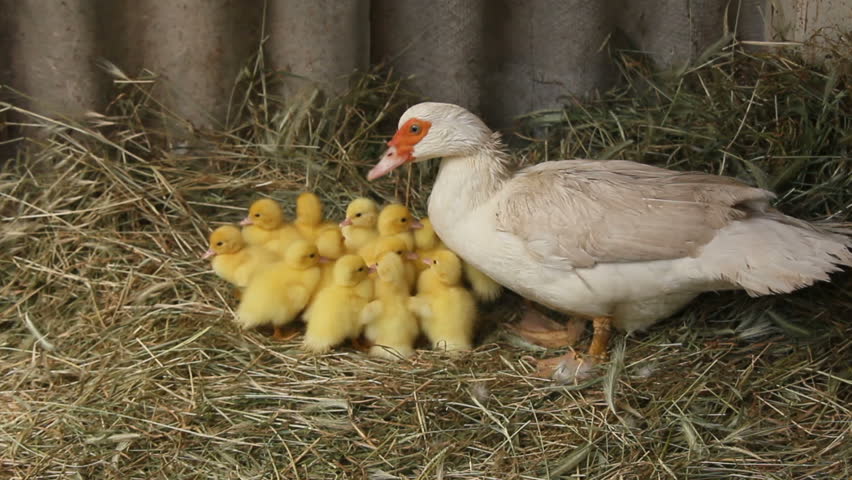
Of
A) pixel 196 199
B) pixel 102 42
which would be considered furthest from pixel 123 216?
pixel 102 42

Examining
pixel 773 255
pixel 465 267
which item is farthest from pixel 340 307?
pixel 773 255

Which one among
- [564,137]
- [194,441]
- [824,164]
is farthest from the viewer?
[564,137]

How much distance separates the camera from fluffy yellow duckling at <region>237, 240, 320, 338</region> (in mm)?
3328

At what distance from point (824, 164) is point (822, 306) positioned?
0.61m

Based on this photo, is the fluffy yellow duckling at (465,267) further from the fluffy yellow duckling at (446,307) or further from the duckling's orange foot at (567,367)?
the duckling's orange foot at (567,367)

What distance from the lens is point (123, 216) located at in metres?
3.98

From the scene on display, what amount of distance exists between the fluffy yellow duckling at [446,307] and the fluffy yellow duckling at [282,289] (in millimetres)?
400

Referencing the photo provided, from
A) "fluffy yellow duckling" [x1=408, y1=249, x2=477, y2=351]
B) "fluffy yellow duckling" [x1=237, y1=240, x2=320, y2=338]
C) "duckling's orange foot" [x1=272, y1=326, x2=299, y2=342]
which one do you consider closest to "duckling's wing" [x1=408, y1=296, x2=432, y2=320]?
"fluffy yellow duckling" [x1=408, y1=249, x2=477, y2=351]

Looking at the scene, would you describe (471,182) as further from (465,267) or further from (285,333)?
(285,333)

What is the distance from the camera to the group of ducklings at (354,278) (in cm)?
332

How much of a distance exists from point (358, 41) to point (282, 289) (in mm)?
1232

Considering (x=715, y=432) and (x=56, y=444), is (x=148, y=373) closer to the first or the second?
(x=56, y=444)

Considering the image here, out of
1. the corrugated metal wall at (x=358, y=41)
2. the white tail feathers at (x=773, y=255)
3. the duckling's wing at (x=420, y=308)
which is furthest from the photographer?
the corrugated metal wall at (x=358, y=41)

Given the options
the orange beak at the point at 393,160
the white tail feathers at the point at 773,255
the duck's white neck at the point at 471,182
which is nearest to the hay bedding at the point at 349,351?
the white tail feathers at the point at 773,255
